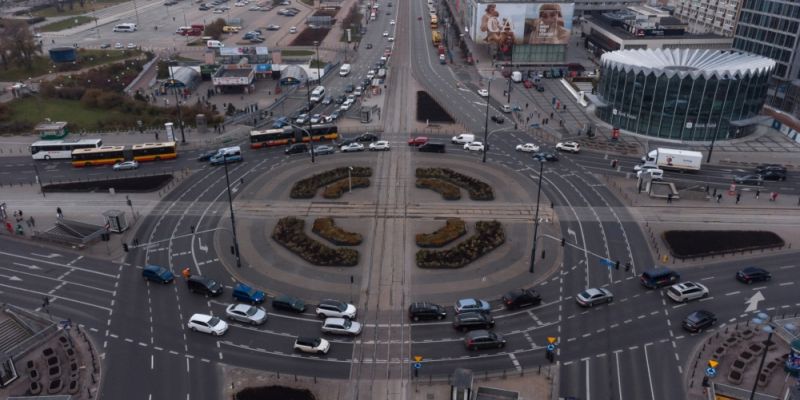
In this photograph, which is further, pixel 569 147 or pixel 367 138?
pixel 367 138

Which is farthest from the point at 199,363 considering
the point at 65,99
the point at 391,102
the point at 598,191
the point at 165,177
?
the point at 65,99

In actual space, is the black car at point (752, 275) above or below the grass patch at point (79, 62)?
below

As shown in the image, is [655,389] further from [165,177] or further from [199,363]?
[165,177]

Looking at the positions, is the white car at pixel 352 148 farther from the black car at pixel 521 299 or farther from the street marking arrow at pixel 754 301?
the street marking arrow at pixel 754 301

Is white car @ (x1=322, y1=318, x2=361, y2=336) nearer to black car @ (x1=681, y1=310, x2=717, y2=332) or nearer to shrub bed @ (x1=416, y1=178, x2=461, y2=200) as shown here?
shrub bed @ (x1=416, y1=178, x2=461, y2=200)

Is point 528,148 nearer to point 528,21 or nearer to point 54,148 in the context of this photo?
point 528,21

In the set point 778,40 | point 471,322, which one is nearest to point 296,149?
point 471,322

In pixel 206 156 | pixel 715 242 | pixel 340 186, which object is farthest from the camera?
pixel 206 156

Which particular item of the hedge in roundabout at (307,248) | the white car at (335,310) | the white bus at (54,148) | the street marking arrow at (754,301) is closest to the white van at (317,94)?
the white bus at (54,148)
